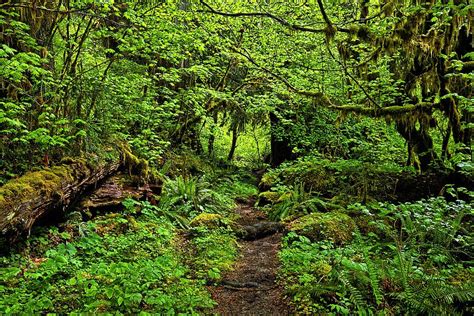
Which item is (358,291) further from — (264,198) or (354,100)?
(354,100)

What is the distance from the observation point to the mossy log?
4.34 m

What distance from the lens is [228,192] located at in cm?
1337

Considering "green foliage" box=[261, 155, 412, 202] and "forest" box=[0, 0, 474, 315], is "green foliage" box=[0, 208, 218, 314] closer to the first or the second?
"forest" box=[0, 0, 474, 315]

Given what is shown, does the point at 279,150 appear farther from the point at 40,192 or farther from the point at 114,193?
the point at 40,192

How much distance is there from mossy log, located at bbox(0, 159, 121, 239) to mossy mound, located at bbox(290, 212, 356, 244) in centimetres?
433

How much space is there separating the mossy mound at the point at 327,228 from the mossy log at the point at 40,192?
4326 mm

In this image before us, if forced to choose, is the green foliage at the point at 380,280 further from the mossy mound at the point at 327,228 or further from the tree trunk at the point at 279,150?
the tree trunk at the point at 279,150

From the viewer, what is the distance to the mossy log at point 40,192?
14.3 feet

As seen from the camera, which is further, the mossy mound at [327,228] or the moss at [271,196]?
the moss at [271,196]

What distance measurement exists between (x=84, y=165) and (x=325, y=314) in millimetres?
4993

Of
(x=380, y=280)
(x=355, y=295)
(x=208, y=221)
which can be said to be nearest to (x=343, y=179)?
(x=208, y=221)

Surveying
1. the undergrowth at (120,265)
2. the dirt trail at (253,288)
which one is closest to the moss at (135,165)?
the undergrowth at (120,265)

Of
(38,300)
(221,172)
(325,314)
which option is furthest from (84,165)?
(221,172)

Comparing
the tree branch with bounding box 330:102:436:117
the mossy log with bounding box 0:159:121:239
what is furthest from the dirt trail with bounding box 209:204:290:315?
the tree branch with bounding box 330:102:436:117
